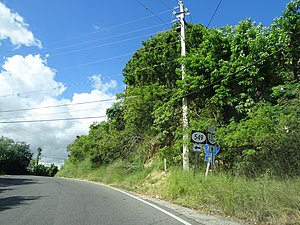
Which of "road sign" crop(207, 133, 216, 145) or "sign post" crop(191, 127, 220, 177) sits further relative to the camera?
"road sign" crop(207, 133, 216, 145)

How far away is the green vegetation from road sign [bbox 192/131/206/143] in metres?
1.18

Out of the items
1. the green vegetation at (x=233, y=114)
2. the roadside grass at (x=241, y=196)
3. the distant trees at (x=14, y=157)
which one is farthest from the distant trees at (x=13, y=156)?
the roadside grass at (x=241, y=196)

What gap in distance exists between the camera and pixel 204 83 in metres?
17.3

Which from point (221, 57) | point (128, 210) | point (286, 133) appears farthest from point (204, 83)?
point (128, 210)

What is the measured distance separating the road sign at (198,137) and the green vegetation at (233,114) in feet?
3.87

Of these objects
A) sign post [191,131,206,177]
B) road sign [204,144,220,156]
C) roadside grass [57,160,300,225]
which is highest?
sign post [191,131,206,177]

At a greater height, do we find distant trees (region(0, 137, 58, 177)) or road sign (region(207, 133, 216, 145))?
distant trees (region(0, 137, 58, 177))

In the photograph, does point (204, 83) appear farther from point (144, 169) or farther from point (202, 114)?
point (144, 169)

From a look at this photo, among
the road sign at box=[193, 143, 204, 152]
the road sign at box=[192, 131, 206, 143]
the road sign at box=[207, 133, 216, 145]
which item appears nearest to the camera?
the road sign at box=[192, 131, 206, 143]

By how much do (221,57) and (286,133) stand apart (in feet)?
22.6

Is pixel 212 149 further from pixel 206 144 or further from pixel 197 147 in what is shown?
pixel 197 147

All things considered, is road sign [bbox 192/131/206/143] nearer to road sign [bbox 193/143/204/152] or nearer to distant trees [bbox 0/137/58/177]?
road sign [bbox 193/143/204/152]

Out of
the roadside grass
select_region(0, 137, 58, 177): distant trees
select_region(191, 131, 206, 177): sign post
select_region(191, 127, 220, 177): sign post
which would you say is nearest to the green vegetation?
the roadside grass

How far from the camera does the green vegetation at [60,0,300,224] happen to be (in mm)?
9844
